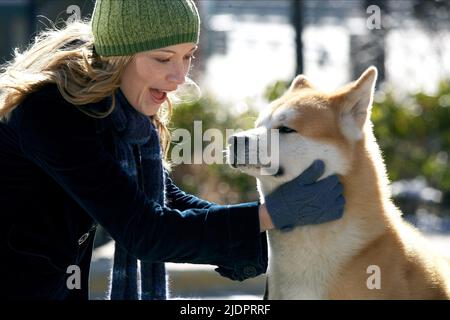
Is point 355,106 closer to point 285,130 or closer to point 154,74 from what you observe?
point 285,130

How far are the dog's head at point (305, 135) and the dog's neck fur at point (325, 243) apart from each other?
99 mm

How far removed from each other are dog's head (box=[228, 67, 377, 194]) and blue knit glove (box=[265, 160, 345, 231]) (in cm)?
7

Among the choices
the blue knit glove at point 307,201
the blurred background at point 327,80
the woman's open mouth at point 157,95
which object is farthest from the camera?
the blurred background at point 327,80

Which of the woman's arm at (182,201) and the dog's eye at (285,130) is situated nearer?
the dog's eye at (285,130)

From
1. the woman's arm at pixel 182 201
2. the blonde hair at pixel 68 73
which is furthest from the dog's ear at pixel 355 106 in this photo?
the blonde hair at pixel 68 73

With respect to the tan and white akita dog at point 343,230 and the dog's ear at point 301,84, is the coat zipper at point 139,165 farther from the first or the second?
the dog's ear at point 301,84

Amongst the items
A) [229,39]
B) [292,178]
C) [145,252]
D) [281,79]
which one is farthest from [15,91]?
[229,39]

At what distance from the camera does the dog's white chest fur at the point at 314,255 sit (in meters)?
3.07

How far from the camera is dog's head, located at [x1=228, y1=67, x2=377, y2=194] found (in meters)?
3.04

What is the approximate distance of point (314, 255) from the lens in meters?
3.09

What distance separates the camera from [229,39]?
1445 cm

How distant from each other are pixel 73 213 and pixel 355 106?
1.11 metres

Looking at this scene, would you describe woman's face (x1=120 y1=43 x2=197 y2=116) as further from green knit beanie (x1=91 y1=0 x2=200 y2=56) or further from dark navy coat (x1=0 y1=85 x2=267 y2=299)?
dark navy coat (x1=0 y1=85 x2=267 y2=299)
